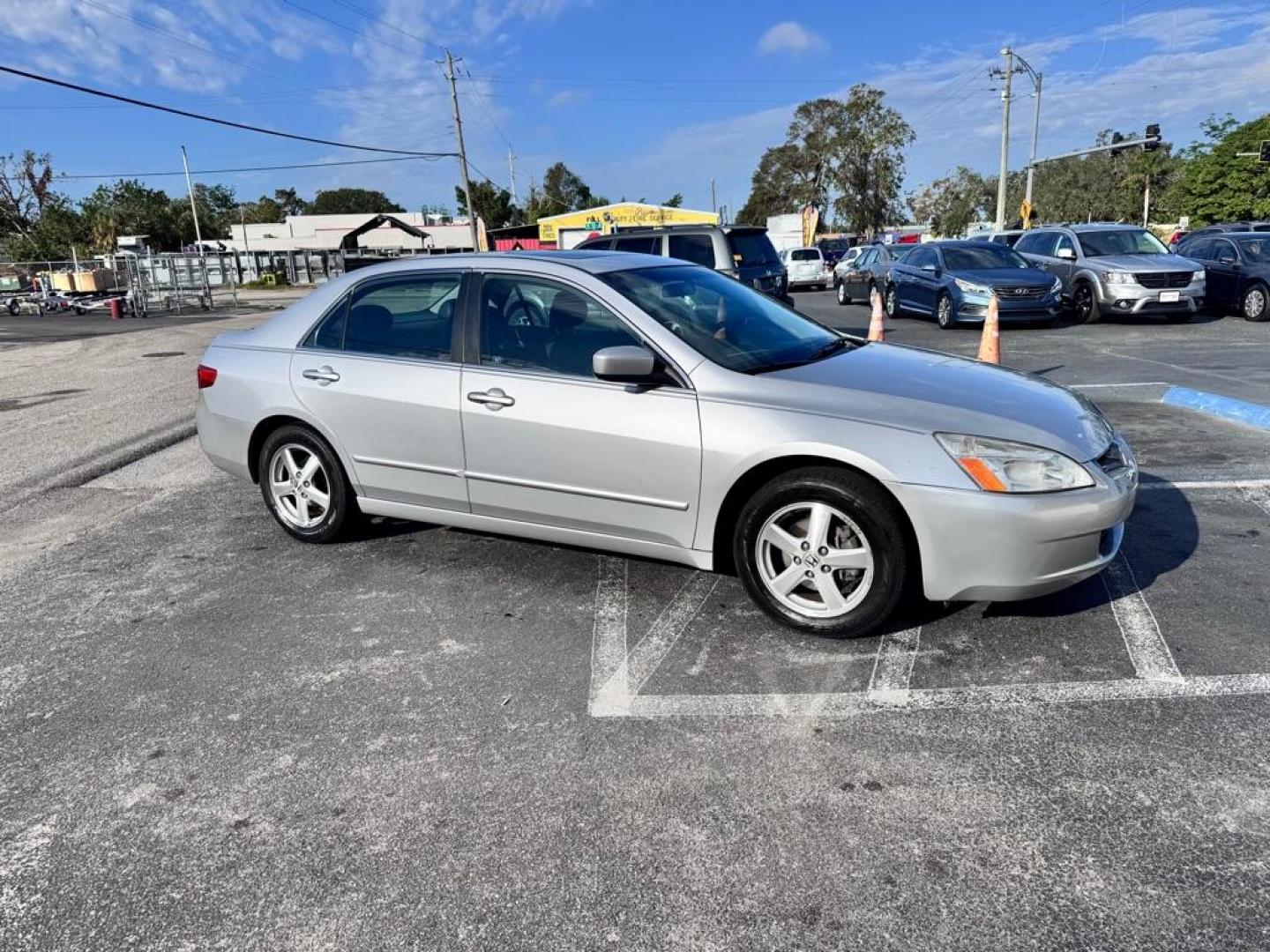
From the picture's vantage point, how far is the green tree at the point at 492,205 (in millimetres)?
84500

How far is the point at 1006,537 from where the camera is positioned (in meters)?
3.34

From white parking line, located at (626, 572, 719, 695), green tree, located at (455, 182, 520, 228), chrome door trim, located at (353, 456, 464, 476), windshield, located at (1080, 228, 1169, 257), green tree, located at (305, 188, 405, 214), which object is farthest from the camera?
green tree, located at (305, 188, 405, 214)

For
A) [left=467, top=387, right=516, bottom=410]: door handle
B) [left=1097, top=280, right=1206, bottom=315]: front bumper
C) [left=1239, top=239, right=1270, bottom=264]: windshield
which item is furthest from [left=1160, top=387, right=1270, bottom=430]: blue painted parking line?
[left=1239, top=239, right=1270, bottom=264]: windshield

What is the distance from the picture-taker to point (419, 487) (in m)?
4.56

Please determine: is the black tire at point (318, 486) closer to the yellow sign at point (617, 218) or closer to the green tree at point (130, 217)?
the yellow sign at point (617, 218)

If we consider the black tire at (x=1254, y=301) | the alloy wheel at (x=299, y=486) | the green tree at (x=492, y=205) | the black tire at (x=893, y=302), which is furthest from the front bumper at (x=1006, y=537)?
the green tree at (x=492, y=205)

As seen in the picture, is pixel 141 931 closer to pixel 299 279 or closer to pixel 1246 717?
pixel 1246 717

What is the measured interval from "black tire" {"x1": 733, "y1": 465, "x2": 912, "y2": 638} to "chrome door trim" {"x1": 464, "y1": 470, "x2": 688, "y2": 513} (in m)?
0.32

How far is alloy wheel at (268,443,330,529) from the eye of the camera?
498cm

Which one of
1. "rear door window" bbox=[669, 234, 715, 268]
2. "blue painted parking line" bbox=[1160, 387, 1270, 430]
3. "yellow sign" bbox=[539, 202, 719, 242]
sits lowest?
"blue painted parking line" bbox=[1160, 387, 1270, 430]

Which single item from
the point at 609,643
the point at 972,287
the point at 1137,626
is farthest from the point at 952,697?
the point at 972,287

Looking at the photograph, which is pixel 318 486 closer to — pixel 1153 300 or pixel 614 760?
pixel 614 760

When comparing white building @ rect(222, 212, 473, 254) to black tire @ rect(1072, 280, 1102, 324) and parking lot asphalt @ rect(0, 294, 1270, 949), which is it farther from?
parking lot asphalt @ rect(0, 294, 1270, 949)

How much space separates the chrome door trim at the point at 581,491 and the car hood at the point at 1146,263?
14218 millimetres
